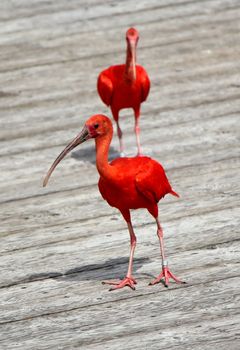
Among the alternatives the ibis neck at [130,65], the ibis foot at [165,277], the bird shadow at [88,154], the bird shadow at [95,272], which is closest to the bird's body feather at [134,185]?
the ibis foot at [165,277]

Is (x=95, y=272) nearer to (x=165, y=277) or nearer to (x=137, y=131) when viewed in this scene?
(x=165, y=277)

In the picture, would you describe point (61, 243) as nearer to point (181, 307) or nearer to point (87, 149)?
point (181, 307)

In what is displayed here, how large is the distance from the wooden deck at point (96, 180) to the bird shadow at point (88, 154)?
18 mm

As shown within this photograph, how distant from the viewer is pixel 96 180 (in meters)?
7.62

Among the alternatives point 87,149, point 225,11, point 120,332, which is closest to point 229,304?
point 120,332

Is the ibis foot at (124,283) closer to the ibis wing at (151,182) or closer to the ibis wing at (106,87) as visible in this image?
the ibis wing at (151,182)

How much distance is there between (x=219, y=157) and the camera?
784cm

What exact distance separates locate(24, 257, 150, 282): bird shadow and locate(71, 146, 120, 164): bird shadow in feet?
6.07

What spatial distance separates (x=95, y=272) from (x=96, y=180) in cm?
155

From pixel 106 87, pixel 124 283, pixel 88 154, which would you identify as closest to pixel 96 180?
pixel 88 154

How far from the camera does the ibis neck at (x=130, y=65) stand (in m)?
7.63

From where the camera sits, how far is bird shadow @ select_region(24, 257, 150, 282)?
20.1 ft

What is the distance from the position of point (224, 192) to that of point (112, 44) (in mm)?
3663

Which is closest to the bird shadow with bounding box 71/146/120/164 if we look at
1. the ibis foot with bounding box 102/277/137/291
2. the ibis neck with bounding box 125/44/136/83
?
the ibis neck with bounding box 125/44/136/83
